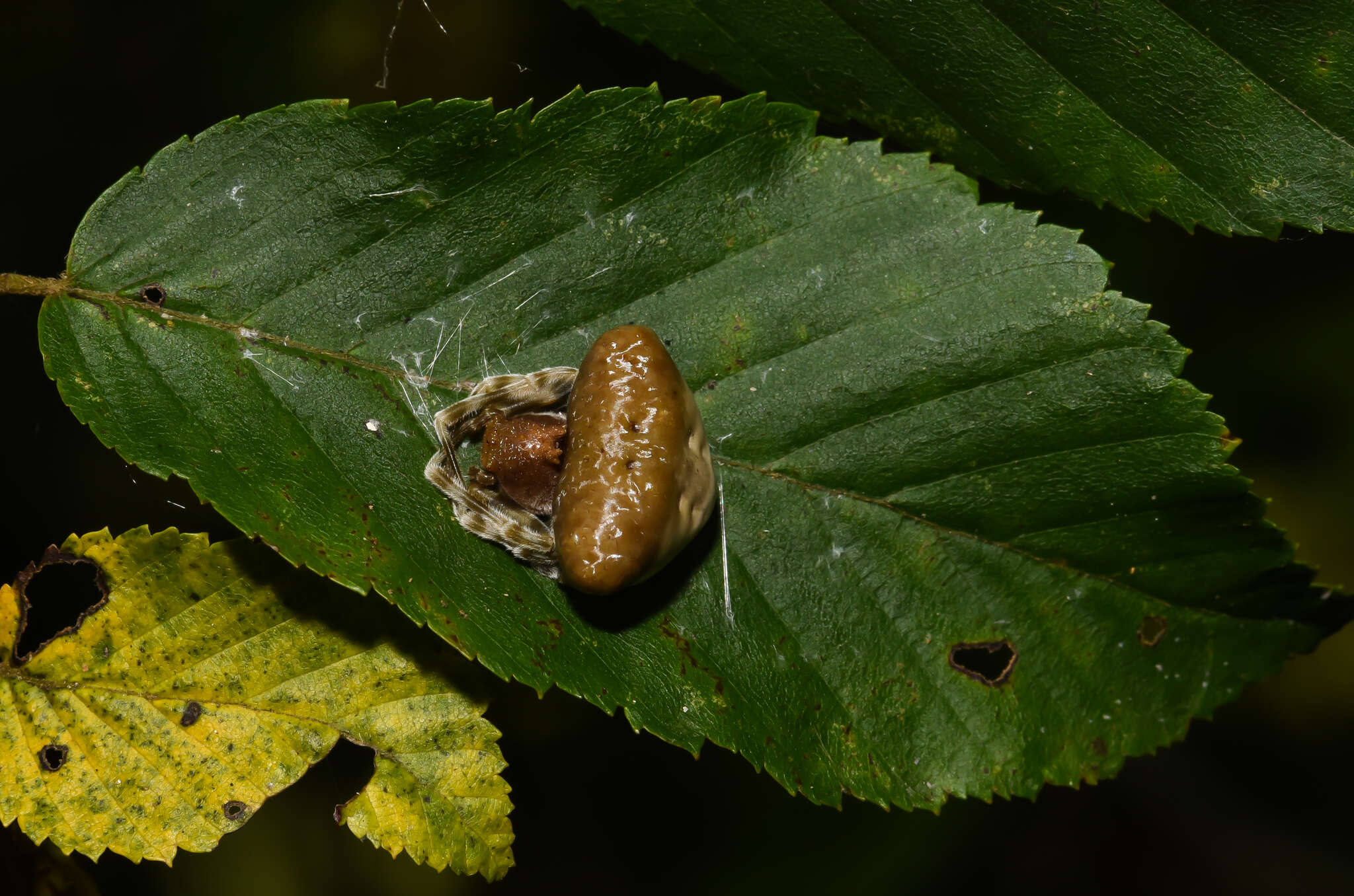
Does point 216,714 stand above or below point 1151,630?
below

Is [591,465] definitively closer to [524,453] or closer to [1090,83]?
[524,453]

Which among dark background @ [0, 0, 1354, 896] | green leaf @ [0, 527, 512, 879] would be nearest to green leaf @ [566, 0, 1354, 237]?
dark background @ [0, 0, 1354, 896]

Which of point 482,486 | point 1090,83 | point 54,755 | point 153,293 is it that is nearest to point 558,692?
point 482,486

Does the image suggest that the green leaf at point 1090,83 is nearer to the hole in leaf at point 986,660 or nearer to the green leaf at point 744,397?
the green leaf at point 744,397

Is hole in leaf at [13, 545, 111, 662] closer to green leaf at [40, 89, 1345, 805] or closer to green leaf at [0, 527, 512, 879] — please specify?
green leaf at [0, 527, 512, 879]

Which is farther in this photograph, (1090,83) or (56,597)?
(56,597)

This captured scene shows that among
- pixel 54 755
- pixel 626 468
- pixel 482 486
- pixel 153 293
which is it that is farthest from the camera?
pixel 54 755

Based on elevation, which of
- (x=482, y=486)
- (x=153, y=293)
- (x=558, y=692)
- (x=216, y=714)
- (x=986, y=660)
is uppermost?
(x=153, y=293)

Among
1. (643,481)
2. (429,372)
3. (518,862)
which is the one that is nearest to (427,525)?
(429,372)
